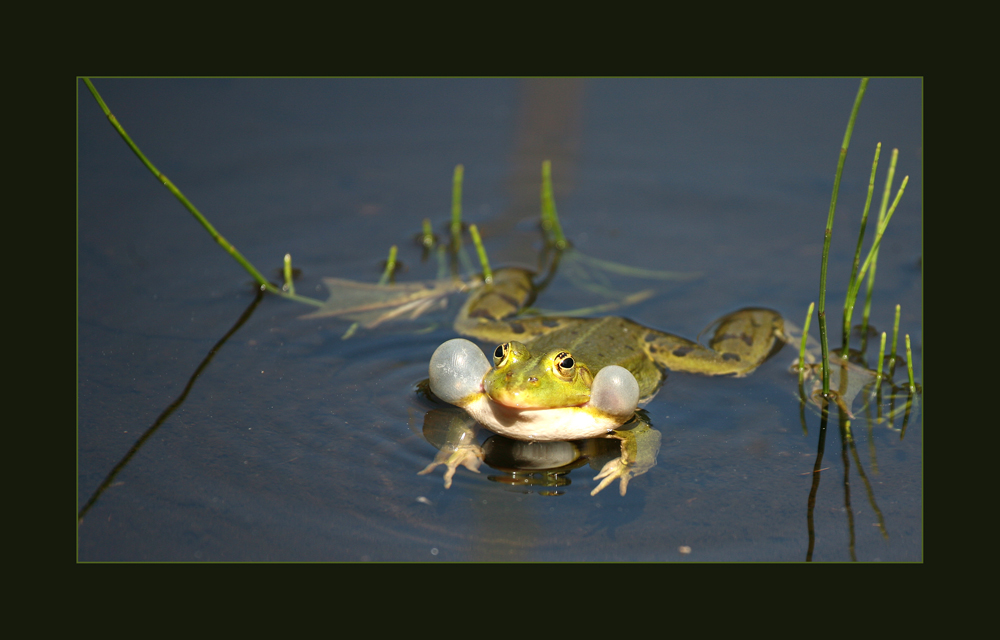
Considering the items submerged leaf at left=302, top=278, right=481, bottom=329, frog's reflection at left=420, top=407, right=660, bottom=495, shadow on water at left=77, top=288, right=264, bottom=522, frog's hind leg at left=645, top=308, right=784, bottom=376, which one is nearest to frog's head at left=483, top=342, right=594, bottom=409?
frog's reflection at left=420, top=407, right=660, bottom=495

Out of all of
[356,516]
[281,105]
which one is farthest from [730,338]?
[281,105]

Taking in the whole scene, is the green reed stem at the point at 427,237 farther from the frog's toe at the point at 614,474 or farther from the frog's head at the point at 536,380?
the frog's toe at the point at 614,474

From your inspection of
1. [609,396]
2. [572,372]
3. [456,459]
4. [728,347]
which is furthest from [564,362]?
[728,347]

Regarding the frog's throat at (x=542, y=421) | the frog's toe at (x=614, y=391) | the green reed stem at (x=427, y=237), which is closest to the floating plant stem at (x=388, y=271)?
the green reed stem at (x=427, y=237)

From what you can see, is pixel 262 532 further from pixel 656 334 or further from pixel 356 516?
pixel 656 334

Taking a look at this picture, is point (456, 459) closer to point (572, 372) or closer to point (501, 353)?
point (501, 353)
